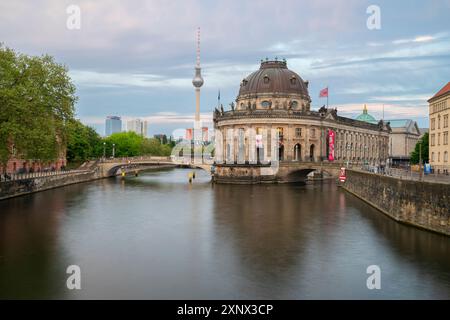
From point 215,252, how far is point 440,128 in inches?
1831

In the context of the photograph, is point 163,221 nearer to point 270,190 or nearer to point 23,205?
point 23,205

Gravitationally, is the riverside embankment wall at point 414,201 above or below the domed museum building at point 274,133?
below

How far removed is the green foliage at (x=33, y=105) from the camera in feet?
179

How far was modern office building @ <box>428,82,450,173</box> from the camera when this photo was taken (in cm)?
6406

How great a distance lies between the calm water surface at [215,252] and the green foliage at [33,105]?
26.2 ft

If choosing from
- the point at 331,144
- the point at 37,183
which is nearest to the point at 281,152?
the point at 331,144

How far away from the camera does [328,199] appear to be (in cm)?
6731

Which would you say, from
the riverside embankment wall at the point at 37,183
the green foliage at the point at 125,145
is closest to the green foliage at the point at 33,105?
the riverside embankment wall at the point at 37,183

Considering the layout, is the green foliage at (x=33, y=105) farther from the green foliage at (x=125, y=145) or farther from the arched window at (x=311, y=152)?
the green foliage at (x=125, y=145)
